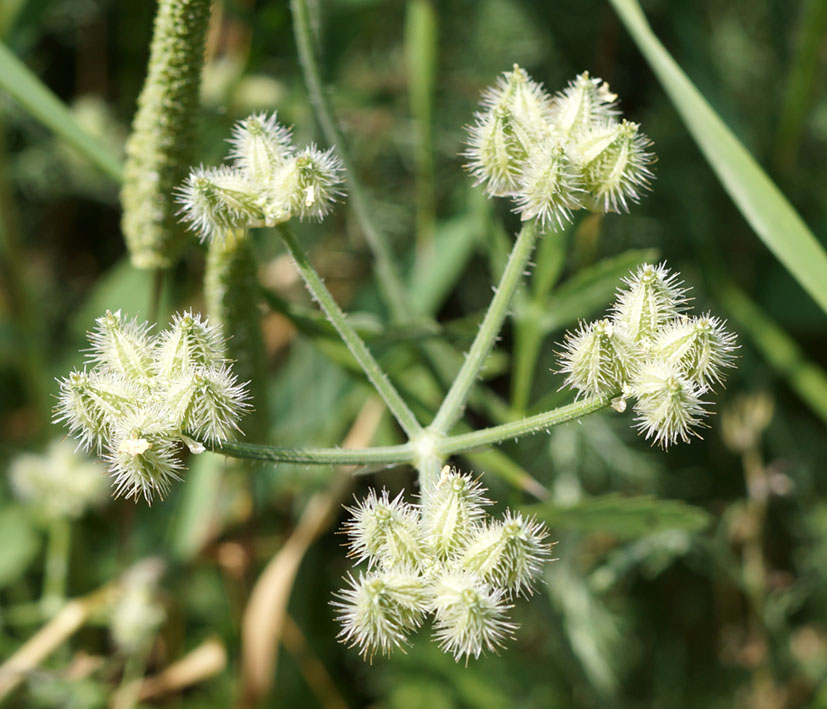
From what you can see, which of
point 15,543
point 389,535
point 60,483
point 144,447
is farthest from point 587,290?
point 15,543

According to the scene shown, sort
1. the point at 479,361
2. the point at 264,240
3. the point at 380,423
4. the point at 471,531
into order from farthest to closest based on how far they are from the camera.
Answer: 1. the point at 264,240
2. the point at 380,423
3. the point at 479,361
4. the point at 471,531

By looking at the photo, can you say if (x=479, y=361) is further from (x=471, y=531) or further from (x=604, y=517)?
(x=604, y=517)

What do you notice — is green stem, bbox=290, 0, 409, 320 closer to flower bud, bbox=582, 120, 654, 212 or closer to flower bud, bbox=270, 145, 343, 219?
flower bud, bbox=270, 145, 343, 219

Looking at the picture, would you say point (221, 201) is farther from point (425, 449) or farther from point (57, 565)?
point (57, 565)

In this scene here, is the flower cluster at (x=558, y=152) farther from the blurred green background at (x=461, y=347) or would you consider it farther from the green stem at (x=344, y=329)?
the blurred green background at (x=461, y=347)

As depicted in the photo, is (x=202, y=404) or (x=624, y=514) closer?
(x=202, y=404)

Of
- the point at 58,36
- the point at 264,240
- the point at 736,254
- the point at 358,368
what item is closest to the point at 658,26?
the point at 736,254
